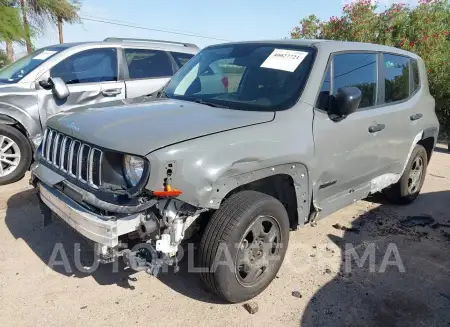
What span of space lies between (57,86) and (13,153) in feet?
3.68

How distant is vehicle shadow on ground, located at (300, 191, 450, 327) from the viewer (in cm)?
297

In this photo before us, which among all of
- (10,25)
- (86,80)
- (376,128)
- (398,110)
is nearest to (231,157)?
(376,128)

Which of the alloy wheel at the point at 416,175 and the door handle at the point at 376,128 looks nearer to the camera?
the door handle at the point at 376,128

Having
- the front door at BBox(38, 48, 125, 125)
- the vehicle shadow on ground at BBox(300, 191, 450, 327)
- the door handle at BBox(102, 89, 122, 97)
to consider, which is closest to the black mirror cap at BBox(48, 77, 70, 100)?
the front door at BBox(38, 48, 125, 125)

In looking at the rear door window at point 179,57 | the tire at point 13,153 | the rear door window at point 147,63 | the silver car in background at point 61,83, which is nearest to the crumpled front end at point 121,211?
the silver car in background at point 61,83

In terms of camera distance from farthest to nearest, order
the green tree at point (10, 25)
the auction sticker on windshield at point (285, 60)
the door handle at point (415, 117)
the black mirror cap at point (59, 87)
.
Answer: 1. the green tree at point (10, 25)
2. the black mirror cap at point (59, 87)
3. the door handle at point (415, 117)
4. the auction sticker on windshield at point (285, 60)

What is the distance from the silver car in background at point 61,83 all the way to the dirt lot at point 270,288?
1393 mm

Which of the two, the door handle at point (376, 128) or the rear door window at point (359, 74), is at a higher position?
the rear door window at point (359, 74)

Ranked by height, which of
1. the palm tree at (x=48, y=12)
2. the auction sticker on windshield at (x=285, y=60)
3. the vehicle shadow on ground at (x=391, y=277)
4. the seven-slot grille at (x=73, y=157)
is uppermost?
the palm tree at (x=48, y=12)

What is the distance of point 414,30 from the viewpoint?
10336mm

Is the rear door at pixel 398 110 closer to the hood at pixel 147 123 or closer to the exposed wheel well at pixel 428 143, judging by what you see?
the exposed wheel well at pixel 428 143

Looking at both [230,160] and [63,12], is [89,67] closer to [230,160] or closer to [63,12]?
[230,160]

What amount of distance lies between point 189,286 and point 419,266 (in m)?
2.08

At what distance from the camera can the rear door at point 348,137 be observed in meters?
3.36
